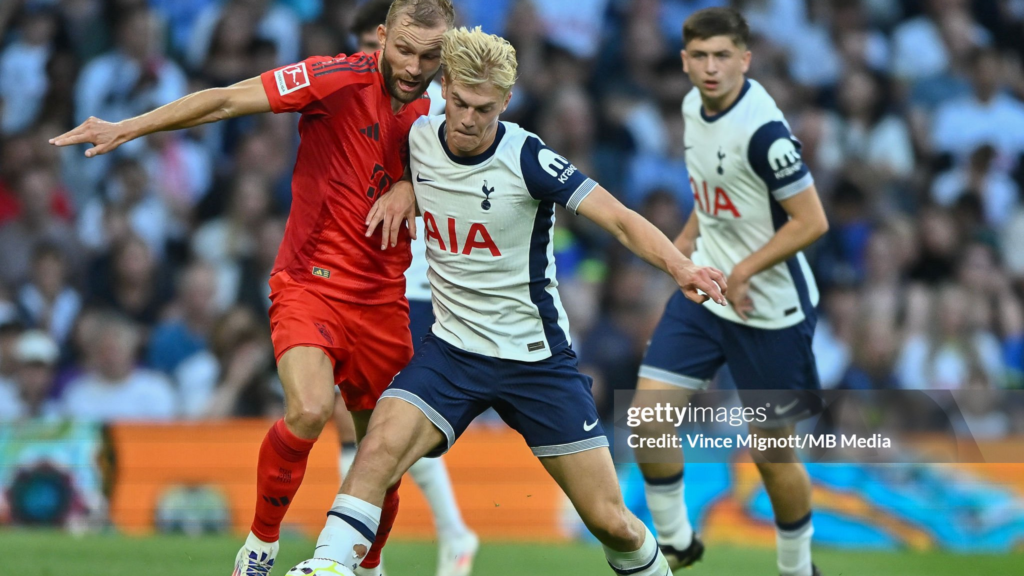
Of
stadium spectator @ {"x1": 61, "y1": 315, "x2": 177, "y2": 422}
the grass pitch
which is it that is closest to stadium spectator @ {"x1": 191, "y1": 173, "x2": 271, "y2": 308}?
stadium spectator @ {"x1": 61, "y1": 315, "x2": 177, "y2": 422}

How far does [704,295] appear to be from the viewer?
4.74 metres

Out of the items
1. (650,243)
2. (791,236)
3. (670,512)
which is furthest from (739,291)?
(650,243)

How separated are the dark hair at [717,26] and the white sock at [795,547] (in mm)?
2503

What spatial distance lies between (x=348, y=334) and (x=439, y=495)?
201 cm

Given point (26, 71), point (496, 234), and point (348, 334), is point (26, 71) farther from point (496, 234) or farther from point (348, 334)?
point (496, 234)

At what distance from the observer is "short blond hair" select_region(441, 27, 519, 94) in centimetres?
490

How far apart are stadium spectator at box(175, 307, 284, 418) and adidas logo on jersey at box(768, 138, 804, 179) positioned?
17.0ft

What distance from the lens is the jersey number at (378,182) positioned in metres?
5.49

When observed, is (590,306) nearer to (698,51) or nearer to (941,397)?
(941,397)

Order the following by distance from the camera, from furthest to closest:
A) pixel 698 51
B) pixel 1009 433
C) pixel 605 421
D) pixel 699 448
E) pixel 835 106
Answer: pixel 835 106 → pixel 605 421 → pixel 1009 433 → pixel 699 448 → pixel 698 51

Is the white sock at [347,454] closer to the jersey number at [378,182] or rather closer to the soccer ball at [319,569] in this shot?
the jersey number at [378,182]

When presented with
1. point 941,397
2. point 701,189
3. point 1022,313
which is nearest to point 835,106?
point 1022,313

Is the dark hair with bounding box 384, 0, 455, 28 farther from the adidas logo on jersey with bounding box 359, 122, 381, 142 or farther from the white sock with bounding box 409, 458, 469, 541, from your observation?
the white sock with bounding box 409, 458, 469, 541

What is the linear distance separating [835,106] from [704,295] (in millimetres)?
7759
